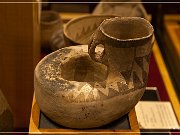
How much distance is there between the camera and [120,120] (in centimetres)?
81

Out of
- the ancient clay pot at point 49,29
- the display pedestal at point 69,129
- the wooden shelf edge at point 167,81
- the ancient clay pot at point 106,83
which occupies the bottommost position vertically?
the wooden shelf edge at point 167,81

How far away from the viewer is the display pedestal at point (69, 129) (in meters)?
0.76

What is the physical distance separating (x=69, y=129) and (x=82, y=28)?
43cm

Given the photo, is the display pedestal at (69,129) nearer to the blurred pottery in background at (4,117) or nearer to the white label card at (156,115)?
the blurred pottery in background at (4,117)

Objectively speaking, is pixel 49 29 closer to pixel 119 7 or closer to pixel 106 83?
pixel 119 7

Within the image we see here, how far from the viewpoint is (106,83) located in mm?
762

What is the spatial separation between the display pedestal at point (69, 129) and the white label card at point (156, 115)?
0.28 m

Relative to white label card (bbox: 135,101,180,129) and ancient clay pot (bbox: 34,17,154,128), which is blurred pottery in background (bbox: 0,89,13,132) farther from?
white label card (bbox: 135,101,180,129)

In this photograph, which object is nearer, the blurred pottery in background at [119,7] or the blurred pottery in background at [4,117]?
the blurred pottery in background at [4,117]

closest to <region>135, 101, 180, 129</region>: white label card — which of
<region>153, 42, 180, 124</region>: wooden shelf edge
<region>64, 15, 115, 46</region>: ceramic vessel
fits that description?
<region>153, 42, 180, 124</region>: wooden shelf edge

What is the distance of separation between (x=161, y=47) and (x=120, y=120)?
27.6 inches

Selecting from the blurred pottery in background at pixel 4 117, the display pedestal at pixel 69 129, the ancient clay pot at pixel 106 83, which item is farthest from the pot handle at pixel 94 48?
the blurred pottery in background at pixel 4 117

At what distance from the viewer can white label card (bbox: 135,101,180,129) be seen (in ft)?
3.56

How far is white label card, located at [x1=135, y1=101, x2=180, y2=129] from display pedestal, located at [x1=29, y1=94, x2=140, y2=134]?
279 millimetres
